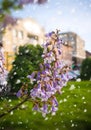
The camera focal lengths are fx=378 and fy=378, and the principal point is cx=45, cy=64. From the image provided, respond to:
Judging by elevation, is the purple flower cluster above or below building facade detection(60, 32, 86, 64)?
above

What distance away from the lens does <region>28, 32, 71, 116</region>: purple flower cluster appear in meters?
Answer: 4.67

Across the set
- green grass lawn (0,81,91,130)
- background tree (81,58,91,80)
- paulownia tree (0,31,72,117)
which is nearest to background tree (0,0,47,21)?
paulownia tree (0,31,72,117)

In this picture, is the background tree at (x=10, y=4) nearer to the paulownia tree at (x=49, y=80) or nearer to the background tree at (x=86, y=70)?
the paulownia tree at (x=49, y=80)

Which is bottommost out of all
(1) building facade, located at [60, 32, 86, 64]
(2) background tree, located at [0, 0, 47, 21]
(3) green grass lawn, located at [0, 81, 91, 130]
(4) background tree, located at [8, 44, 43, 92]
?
(1) building facade, located at [60, 32, 86, 64]

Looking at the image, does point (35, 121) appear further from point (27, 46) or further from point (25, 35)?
point (25, 35)

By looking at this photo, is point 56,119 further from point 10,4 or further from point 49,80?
point 10,4

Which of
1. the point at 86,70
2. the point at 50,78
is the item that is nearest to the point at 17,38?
the point at 86,70

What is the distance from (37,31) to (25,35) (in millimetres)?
5193

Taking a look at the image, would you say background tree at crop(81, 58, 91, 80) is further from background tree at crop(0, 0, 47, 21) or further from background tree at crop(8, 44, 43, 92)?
background tree at crop(0, 0, 47, 21)

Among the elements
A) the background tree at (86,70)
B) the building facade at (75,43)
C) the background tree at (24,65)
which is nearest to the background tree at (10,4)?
the background tree at (24,65)

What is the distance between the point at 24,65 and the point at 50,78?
1562 centimetres

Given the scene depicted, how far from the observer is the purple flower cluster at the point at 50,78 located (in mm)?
4668

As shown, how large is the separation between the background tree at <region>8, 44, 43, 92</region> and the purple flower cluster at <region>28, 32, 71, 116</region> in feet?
46.5

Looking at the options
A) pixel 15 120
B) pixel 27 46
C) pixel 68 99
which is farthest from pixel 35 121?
pixel 27 46
